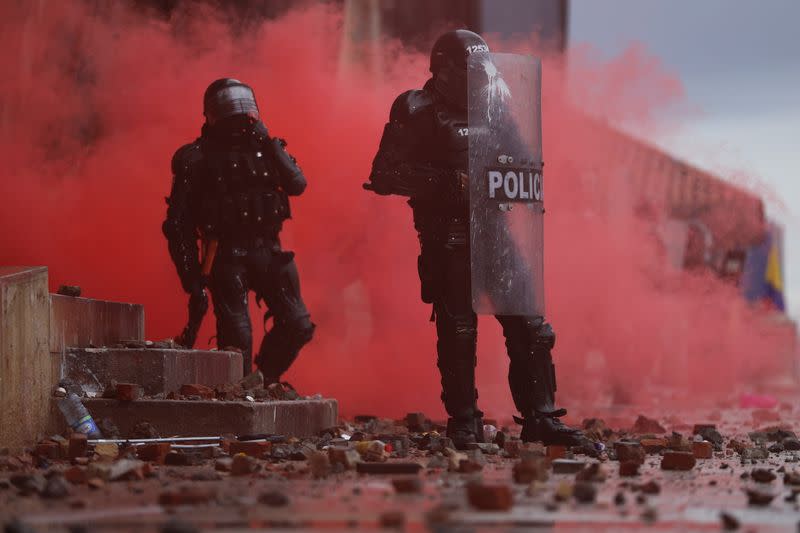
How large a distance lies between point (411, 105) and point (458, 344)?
1.13 metres

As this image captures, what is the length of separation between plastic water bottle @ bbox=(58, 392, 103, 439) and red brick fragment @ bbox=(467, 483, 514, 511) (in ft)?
10.5

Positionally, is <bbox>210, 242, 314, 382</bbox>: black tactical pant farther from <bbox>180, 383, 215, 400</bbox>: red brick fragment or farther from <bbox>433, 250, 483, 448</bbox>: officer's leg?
<bbox>433, 250, 483, 448</bbox>: officer's leg

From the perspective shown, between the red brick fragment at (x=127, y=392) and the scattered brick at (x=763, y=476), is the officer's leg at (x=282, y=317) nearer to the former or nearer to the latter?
the red brick fragment at (x=127, y=392)

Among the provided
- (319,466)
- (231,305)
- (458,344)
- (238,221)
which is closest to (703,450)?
(458,344)

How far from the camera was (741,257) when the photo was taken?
68.4ft

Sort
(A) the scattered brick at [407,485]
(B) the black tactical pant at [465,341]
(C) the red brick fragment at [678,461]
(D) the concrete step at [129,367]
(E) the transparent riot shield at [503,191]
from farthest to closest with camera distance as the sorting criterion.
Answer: (D) the concrete step at [129,367]
(B) the black tactical pant at [465,341]
(E) the transparent riot shield at [503,191]
(C) the red brick fragment at [678,461]
(A) the scattered brick at [407,485]

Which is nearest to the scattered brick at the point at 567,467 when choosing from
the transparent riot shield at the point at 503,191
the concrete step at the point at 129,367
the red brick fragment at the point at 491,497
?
the transparent riot shield at the point at 503,191

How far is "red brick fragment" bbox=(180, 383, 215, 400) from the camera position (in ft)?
27.9

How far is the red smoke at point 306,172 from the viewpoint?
13680 mm

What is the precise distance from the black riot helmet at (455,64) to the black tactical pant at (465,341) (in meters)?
0.72

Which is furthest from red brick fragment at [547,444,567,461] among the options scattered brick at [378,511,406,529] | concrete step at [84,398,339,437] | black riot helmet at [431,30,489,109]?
scattered brick at [378,511,406,529]

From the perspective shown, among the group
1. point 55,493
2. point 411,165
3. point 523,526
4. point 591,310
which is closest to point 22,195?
point 591,310

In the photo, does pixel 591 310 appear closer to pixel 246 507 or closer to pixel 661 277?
pixel 661 277

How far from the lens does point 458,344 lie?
26.3 feet
